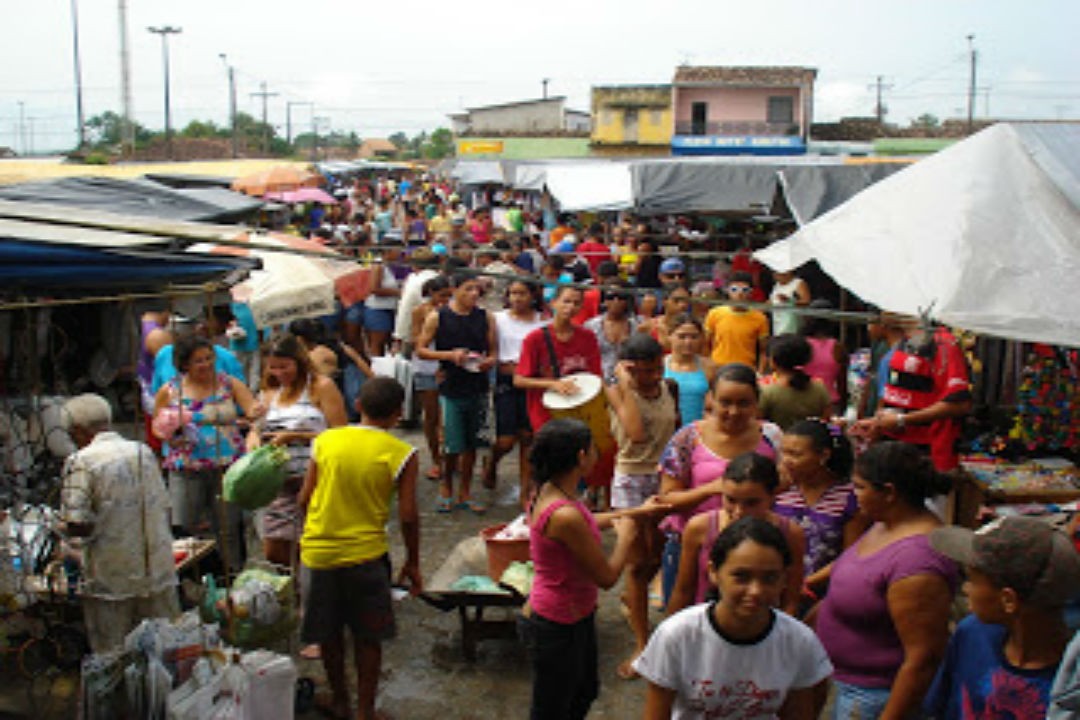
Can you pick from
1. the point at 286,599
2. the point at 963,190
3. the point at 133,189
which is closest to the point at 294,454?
the point at 286,599

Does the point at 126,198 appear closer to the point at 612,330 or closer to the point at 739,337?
the point at 612,330

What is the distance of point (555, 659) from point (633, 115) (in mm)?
55585

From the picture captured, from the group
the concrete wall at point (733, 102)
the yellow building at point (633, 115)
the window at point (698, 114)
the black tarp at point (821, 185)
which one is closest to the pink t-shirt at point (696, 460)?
the black tarp at point (821, 185)

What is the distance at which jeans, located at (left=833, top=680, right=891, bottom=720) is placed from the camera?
139 inches

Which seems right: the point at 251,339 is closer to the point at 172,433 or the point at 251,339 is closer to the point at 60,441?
the point at 172,433

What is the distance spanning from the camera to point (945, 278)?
18.3 ft

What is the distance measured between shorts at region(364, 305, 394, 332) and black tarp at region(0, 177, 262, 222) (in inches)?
84.7

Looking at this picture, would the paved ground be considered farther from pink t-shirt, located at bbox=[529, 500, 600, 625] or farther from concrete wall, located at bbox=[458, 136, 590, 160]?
concrete wall, located at bbox=[458, 136, 590, 160]

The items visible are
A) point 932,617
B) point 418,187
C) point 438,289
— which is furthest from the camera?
point 418,187

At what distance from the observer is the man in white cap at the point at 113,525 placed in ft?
15.2

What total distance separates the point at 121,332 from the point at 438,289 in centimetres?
320

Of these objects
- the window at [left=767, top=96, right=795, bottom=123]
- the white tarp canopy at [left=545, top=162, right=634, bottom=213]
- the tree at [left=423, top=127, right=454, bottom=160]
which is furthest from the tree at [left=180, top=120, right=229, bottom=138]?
the white tarp canopy at [left=545, top=162, right=634, bottom=213]

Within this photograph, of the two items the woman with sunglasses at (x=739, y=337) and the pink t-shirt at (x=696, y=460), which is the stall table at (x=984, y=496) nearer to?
the woman with sunglasses at (x=739, y=337)

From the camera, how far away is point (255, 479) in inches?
199
